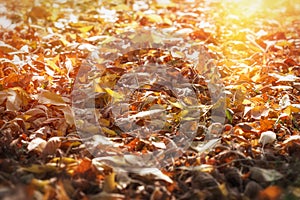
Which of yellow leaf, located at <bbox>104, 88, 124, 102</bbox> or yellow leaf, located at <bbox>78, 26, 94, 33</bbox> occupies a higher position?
yellow leaf, located at <bbox>78, 26, 94, 33</bbox>

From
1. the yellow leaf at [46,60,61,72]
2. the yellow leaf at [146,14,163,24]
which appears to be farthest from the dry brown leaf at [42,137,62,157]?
the yellow leaf at [146,14,163,24]

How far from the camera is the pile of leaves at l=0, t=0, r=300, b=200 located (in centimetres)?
123

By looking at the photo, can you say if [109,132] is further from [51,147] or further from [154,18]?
[154,18]

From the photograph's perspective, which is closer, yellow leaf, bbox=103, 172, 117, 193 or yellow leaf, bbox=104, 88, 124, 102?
yellow leaf, bbox=103, 172, 117, 193

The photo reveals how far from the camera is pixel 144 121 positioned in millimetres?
1631

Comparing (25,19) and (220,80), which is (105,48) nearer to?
(220,80)

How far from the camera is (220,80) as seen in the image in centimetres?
201

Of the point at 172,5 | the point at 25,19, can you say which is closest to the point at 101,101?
the point at 25,19

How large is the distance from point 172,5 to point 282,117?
187 cm

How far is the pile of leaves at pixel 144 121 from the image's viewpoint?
123 cm

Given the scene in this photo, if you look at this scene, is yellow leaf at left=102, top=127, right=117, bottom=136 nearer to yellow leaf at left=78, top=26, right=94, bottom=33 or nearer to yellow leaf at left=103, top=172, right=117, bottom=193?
yellow leaf at left=103, top=172, right=117, bottom=193

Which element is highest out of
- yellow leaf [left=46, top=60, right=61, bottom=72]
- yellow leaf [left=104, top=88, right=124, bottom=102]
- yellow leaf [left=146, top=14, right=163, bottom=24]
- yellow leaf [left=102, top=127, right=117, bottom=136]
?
yellow leaf [left=146, top=14, right=163, bottom=24]

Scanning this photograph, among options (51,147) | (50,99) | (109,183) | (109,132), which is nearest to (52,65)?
(50,99)

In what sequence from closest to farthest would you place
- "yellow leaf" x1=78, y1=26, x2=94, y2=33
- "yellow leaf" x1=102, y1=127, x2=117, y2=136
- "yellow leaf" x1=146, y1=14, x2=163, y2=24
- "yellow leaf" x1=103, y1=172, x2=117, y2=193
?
"yellow leaf" x1=103, y1=172, x2=117, y2=193 < "yellow leaf" x1=102, y1=127, x2=117, y2=136 < "yellow leaf" x1=78, y1=26, x2=94, y2=33 < "yellow leaf" x1=146, y1=14, x2=163, y2=24
